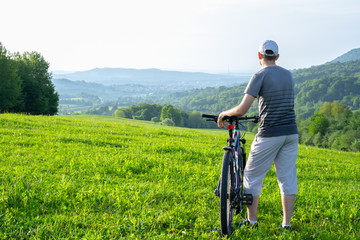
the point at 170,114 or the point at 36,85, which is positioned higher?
the point at 36,85

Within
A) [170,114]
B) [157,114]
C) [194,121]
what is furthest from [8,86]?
[157,114]

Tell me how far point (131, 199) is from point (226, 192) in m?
2.05

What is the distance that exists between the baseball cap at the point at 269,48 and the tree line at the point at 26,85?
151 feet

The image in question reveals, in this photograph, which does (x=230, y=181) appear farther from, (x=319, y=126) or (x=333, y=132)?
(x=319, y=126)

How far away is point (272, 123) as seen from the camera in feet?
14.2

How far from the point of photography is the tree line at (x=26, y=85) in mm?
43656

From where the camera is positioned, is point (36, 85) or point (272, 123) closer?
point (272, 123)

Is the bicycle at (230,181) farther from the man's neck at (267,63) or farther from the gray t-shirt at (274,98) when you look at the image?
the man's neck at (267,63)

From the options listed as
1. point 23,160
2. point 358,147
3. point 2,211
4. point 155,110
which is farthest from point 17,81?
point 155,110

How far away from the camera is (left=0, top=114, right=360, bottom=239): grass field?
4.36 meters

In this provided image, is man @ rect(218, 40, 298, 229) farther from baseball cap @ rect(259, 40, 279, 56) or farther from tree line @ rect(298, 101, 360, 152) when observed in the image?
tree line @ rect(298, 101, 360, 152)

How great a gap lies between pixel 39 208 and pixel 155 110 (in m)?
134

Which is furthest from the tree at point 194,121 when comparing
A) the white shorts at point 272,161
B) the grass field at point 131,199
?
the white shorts at point 272,161

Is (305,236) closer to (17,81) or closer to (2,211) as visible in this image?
(2,211)
